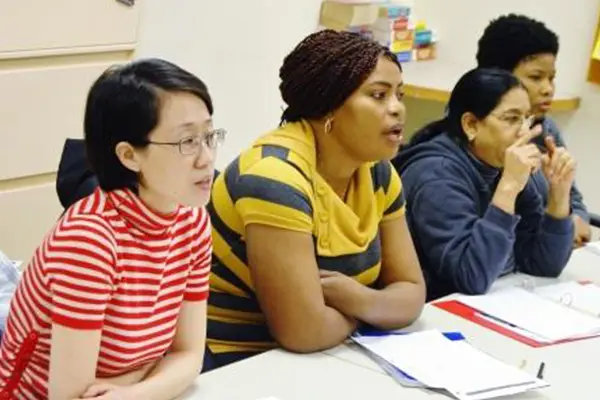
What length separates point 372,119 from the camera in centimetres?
187

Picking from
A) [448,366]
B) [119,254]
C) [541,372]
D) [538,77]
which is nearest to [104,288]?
[119,254]

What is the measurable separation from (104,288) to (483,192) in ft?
4.24

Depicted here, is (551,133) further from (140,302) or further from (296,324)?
(140,302)

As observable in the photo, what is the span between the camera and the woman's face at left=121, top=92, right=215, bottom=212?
4.54ft

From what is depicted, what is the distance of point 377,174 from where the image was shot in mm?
2018

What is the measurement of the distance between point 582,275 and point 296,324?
3.52ft

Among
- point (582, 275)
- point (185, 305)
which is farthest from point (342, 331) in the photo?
point (582, 275)

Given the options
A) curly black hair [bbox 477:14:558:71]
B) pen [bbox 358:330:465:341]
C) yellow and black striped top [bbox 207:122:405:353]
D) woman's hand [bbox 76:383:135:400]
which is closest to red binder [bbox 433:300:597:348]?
pen [bbox 358:330:465:341]

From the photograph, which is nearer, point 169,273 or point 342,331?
point 169,273

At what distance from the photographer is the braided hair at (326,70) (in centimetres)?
188

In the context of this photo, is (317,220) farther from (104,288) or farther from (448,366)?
(104,288)

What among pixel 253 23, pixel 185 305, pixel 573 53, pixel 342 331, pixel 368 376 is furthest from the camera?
pixel 573 53

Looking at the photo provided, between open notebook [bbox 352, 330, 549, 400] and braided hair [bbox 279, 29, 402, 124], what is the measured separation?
1.66 ft

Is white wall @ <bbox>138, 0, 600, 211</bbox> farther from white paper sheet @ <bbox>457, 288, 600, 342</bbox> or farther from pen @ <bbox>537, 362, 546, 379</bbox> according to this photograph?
pen @ <bbox>537, 362, 546, 379</bbox>
